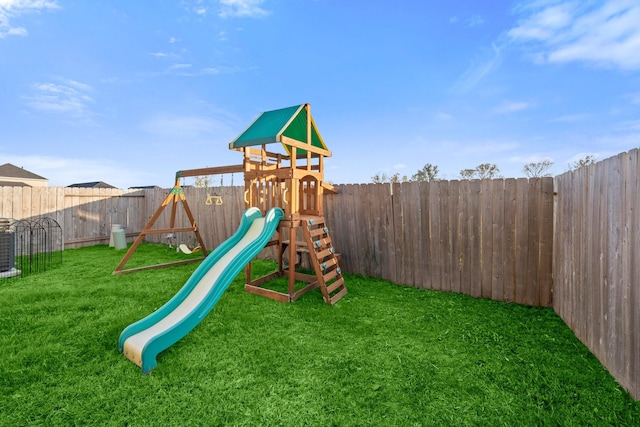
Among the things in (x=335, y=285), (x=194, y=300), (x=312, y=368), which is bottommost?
(x=312, y=368)

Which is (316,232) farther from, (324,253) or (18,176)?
(18,176)

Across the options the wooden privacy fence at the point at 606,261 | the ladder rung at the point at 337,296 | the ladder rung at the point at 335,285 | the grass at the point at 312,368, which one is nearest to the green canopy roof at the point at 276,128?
the ladder rung at the point at 335,285

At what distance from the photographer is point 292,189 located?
440cm

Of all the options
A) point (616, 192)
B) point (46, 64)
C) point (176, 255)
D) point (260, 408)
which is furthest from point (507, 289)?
point (46, 64)

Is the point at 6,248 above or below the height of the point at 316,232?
below

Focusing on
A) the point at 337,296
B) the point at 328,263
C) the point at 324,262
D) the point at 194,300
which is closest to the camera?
the point at 194,300

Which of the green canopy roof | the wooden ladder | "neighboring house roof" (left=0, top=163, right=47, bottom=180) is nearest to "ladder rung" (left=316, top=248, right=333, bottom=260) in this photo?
the wooden ladder

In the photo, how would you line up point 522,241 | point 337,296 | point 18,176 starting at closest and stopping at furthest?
point 522,241
point 337,296
point 18,176

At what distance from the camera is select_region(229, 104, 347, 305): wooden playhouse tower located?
4328 millimetres

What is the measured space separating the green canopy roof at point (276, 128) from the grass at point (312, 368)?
2.48 m

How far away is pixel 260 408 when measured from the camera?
2.02 metres

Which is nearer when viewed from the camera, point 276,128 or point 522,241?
point 522,241

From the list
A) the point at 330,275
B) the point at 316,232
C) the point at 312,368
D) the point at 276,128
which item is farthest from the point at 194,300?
the point at 276,128

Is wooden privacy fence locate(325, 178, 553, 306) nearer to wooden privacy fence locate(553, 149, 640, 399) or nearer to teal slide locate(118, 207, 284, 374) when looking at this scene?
wooden privacy fence locate(553, 149, 640, 399)
